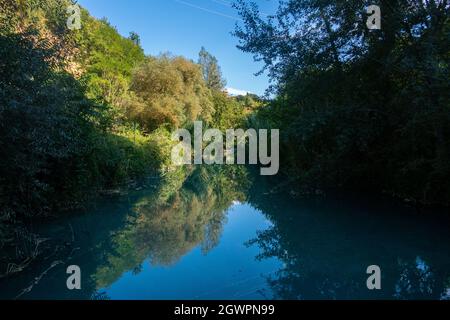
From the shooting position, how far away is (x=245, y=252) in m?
6.59

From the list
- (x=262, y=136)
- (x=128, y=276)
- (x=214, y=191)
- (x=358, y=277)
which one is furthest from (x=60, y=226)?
(x=262, y=136)

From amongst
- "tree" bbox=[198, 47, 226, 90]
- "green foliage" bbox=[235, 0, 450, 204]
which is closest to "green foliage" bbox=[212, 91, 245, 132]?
"tree" bbox=[198, 47, 226, 90]

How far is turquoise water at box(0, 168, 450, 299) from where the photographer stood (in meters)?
4.79

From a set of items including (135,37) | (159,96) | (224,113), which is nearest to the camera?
(159,96)

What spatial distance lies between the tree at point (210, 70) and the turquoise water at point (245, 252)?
43.1 meters

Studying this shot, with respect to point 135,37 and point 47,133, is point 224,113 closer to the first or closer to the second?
point 135,37

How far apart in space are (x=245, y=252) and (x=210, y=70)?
47.9 m

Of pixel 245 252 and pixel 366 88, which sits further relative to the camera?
pixel 366 88

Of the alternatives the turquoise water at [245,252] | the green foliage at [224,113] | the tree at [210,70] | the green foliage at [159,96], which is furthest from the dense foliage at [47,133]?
the tree at [210,70]

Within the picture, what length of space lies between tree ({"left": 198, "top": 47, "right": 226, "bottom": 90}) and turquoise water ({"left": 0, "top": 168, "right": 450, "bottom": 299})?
142ft

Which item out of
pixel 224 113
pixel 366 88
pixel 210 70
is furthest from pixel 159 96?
pixel 210 70

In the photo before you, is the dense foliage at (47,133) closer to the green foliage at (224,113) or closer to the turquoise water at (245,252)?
the turquoise water at (245,252)

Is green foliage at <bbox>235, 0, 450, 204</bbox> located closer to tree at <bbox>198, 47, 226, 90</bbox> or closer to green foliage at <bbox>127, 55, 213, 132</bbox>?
green foliage at <bbox>127, 55, 213, 132</bbox>
